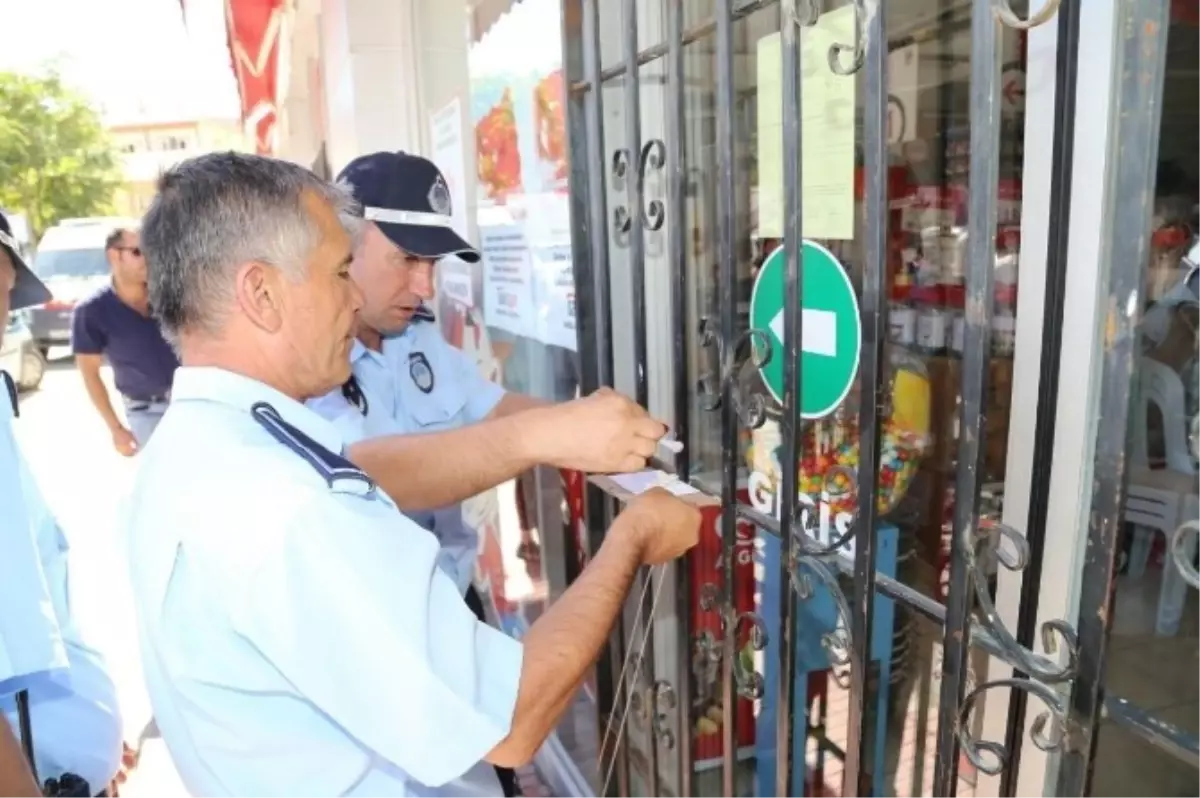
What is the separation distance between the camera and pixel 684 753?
66.8 inches

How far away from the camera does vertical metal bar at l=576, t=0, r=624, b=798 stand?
1.73 m

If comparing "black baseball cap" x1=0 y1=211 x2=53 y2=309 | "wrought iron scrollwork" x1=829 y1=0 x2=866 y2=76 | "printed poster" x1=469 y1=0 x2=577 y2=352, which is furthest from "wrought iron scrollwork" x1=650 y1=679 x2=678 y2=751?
"black baseball cap" x1=0 y1=211 x2=53 y2=309

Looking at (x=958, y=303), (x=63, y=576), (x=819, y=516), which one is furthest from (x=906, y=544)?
(x=63, y=576)

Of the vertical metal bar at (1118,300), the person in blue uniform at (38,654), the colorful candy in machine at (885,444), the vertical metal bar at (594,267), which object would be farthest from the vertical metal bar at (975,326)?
the person in blue uniform at (38,654)

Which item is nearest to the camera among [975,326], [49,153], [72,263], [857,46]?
[975,326]

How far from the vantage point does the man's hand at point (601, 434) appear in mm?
1458

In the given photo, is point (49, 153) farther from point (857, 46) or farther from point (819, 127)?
point (857, 46)

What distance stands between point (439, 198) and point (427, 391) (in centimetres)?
51

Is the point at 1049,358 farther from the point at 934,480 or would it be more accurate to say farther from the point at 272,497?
the point at 272,497

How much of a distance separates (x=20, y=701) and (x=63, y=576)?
1.40 ft

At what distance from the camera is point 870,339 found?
110 cm

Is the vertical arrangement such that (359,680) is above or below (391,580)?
below

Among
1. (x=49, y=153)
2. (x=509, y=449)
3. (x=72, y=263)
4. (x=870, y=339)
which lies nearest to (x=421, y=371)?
(x=509, y=449)

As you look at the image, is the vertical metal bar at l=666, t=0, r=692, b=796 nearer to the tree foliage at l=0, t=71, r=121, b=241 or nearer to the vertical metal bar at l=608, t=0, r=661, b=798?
the vertical metal bar at l=608, t=0, r=661, b=798
